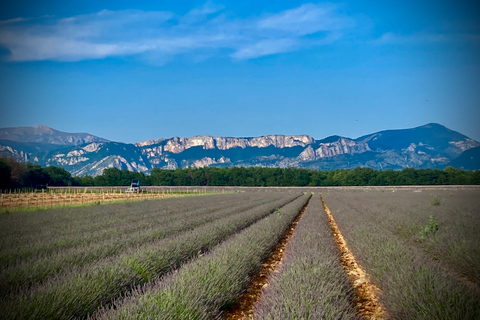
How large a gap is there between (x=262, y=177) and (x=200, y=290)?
101058 mm

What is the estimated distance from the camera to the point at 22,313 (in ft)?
10.2

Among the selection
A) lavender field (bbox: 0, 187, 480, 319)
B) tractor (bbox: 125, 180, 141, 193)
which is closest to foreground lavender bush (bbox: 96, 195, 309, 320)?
lavender field (bbox: 0, 187, 480, 319)

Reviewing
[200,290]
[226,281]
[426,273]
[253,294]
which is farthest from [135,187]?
[426,273]

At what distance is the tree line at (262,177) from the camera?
7981cm

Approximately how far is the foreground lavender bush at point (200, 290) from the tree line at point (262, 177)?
77.4 meters

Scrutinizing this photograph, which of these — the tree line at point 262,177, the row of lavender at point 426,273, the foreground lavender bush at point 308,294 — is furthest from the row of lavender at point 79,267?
the tree line at point 262,177

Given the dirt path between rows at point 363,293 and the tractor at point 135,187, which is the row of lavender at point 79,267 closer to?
the dirt path between rows at point 363,293

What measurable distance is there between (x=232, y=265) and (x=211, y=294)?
4.29 ft

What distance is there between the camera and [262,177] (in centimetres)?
10450

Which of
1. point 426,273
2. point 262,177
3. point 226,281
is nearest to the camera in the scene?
point 426,273

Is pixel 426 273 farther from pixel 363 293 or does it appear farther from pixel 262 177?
pixel 262 177

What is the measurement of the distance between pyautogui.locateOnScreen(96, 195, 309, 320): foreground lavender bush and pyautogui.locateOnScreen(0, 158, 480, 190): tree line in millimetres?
77447

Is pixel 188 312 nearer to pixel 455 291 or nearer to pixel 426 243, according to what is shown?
pixel 455 291

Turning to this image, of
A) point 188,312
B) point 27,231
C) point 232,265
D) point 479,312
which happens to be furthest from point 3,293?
point 27,231
